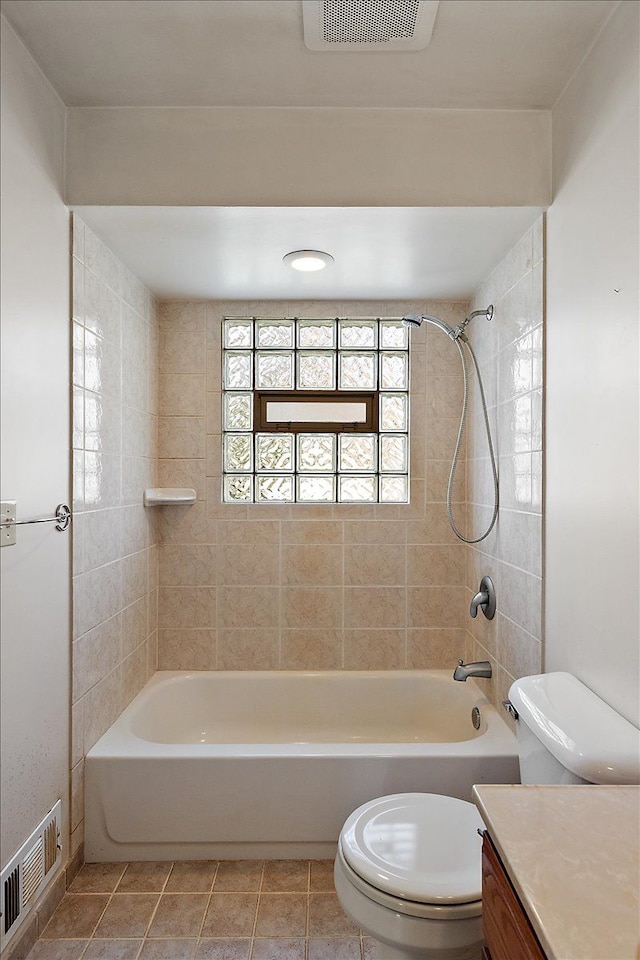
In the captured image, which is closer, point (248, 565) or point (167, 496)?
point (167, 496)

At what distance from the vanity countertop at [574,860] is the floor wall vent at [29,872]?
1267 millimetres

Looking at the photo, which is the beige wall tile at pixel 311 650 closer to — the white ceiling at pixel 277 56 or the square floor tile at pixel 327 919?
the square floor tile at pixel 327 919

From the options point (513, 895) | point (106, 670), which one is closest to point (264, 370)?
point (106, 670)

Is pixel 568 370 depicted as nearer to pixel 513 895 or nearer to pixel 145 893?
pixel 513 895

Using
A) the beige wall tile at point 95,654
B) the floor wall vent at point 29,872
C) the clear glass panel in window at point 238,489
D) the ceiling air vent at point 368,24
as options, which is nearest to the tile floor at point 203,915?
the floor wall vent at point 29,872

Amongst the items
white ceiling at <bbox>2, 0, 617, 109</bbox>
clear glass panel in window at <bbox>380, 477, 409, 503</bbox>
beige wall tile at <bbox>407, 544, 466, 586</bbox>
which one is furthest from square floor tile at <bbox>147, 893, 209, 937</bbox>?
white ceiling at <bbox>2, 0, 617, 109</bbox>

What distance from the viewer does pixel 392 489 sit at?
316 cm

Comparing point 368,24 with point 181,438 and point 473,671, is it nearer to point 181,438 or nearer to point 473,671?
point 181,438

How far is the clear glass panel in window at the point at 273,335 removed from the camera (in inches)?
124

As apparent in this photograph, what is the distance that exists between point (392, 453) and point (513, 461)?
873 millimetres

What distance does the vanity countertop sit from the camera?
801mm

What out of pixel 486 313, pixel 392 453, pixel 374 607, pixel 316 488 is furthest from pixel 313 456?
pixel 486 313

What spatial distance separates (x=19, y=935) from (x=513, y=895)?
4.71ft

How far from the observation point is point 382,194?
80.4 inches
